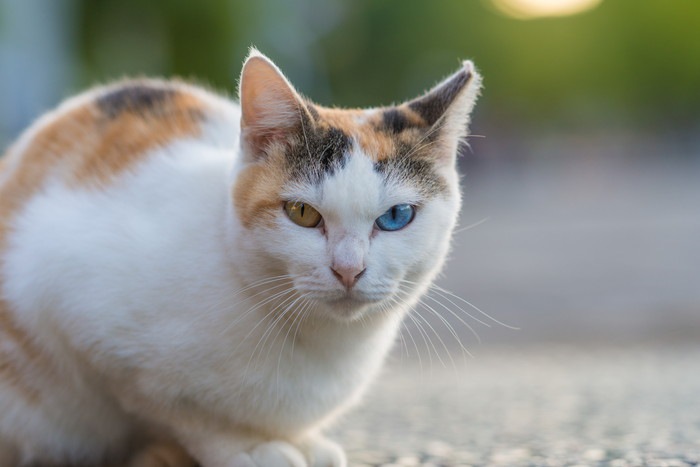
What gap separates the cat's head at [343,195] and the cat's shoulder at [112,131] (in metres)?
0.43

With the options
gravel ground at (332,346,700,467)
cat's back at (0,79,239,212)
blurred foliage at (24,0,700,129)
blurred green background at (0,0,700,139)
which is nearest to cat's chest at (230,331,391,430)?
gravel ground at (332,346,700,467)

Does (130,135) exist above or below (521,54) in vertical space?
below

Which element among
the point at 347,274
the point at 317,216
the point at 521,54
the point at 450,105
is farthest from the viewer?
the point at 521,54

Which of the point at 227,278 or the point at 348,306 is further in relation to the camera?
the point at 227,278

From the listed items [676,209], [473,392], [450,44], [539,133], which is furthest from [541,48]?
[473,392]

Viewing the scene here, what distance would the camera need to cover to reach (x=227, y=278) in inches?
83.8

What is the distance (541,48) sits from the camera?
94.3 ft

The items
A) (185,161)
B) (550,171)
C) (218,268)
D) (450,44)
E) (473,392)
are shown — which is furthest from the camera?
(450,44)

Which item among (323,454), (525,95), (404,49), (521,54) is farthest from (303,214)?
(525,95)

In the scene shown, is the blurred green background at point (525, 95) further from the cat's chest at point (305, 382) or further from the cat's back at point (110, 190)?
the cat's chest at point (305, 382)

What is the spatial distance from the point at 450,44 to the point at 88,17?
58.0ft

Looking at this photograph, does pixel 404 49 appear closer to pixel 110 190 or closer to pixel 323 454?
pixel 110 190

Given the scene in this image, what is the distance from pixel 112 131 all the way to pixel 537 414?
70.8 inches

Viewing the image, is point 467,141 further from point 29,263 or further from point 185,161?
point 29,263
